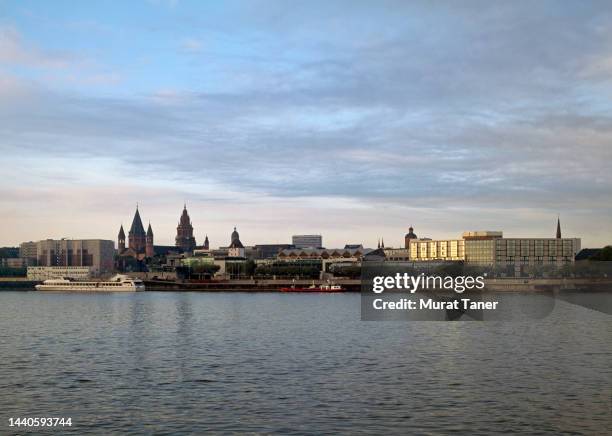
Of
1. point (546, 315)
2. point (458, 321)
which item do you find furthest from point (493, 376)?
point (546, 315)

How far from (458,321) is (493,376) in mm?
38672

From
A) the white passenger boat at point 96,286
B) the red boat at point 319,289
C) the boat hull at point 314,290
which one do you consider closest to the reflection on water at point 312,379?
the boat hull at point 314,290

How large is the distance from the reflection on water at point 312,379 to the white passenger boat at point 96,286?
4847 inches

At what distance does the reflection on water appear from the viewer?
2859 cm

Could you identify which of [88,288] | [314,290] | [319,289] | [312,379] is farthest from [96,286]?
[312,379]

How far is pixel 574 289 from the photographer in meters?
178

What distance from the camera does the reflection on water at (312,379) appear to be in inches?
1126

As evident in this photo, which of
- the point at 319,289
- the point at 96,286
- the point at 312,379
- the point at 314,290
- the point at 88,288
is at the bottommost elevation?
the point at 314,290

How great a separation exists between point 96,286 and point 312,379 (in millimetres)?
158833

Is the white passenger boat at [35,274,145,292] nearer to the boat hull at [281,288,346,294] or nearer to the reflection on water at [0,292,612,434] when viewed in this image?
the boat hull at [281,288,346,294]

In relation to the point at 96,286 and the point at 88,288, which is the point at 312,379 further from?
the point at 96,286

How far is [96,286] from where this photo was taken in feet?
616

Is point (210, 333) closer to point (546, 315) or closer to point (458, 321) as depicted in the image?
point (458, 321)

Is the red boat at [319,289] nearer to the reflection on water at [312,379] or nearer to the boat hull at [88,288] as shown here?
the boat hull at [88,288]
